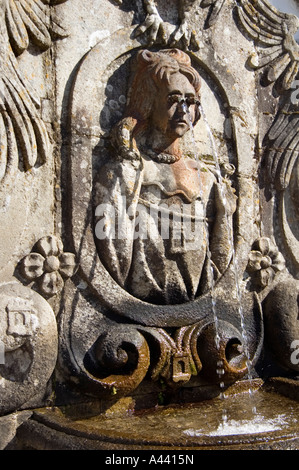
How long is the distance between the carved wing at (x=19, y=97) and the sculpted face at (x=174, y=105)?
74 centimetres

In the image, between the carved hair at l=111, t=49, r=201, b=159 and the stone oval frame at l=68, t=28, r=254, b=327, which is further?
the carved hair at l=111, t=49, r=201, b=159

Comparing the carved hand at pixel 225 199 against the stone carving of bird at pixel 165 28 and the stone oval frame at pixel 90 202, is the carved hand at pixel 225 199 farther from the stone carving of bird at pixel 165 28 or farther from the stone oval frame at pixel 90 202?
the stone carving of bird at pixel 165 28

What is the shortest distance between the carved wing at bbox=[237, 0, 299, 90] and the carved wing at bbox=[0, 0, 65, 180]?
62.5 inches

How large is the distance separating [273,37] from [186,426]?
9.17ft

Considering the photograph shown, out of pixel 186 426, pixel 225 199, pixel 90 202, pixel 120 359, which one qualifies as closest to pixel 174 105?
pixel 225 199

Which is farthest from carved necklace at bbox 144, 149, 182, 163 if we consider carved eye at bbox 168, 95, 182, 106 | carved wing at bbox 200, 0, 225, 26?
carved wing at bbox 200, 0, 225, 26

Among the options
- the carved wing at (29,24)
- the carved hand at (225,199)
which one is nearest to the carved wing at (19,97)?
the carved wing at (29,24)

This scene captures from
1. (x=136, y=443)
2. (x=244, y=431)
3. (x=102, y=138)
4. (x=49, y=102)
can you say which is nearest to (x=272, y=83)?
(x=102, y=138)

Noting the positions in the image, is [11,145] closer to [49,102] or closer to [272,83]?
[49,102]

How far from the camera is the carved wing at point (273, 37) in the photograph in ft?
13.8

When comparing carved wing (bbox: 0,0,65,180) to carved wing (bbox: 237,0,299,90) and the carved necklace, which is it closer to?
the carved necklace

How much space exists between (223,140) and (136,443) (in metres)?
2.21

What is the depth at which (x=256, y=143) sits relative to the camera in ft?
13.7

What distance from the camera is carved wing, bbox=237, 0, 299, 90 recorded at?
420 cm
